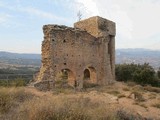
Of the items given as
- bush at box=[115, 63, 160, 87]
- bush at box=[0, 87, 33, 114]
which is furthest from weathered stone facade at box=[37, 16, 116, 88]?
bush at box=[0, 87, 33, 114]

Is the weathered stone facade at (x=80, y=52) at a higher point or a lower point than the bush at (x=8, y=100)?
higher

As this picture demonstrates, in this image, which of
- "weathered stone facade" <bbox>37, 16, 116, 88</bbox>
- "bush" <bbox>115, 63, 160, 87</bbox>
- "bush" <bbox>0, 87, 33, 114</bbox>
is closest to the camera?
"bush" <bbox>0, 87, 33, 114</bbox>

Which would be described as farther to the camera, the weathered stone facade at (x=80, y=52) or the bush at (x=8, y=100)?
the weathered stone facade at (x=80, y=52)

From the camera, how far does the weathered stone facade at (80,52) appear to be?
19625mm

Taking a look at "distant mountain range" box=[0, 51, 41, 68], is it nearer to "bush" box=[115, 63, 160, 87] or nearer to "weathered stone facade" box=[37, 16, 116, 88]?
"bush" box=[115, 63, 160, 87]

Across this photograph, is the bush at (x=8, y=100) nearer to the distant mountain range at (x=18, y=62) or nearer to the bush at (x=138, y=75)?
the bush at (x=138, y=75)

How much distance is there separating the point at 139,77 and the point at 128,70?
6.56 ft

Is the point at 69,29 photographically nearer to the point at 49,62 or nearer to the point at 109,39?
the point at 49,62

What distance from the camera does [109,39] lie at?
85.9 feet

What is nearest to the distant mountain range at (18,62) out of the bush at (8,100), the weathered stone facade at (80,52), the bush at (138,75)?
the bush at (138,75)

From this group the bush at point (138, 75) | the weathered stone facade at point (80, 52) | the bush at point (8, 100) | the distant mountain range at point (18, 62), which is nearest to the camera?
the bush at point (8, 100)

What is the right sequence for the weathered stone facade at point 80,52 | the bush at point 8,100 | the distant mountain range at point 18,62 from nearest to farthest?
Result: the bush at point 8,100
the weathered stone facade at point 80,52
the distant mountain range at point 18,62

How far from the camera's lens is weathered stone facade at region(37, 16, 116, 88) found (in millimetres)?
19625

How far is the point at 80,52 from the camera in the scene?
22109mm
